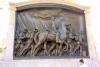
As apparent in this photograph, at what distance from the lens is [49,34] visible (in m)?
6.91

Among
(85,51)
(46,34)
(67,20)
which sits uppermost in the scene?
(67,20)

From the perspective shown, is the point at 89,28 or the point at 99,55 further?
the point at 89,28

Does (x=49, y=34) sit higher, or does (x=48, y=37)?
(x=49, y=34)

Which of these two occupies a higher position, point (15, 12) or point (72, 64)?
point (15, 12)

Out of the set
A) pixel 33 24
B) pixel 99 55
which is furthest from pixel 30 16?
pixel 99 55

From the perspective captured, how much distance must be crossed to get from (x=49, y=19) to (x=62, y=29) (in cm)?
68

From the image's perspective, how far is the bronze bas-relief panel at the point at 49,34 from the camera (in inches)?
269

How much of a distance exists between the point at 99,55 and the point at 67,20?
187cm

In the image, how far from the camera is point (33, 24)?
7.16 metres

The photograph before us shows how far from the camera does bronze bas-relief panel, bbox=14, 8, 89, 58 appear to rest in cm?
682

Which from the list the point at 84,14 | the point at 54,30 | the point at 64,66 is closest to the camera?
the point at 64,66

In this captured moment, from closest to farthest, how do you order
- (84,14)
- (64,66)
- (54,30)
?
(64,66) < (54,30) < (84,14)

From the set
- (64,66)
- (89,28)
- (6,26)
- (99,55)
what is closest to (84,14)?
(89,28)

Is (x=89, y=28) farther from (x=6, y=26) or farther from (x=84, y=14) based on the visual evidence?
(x=6, y=26)
